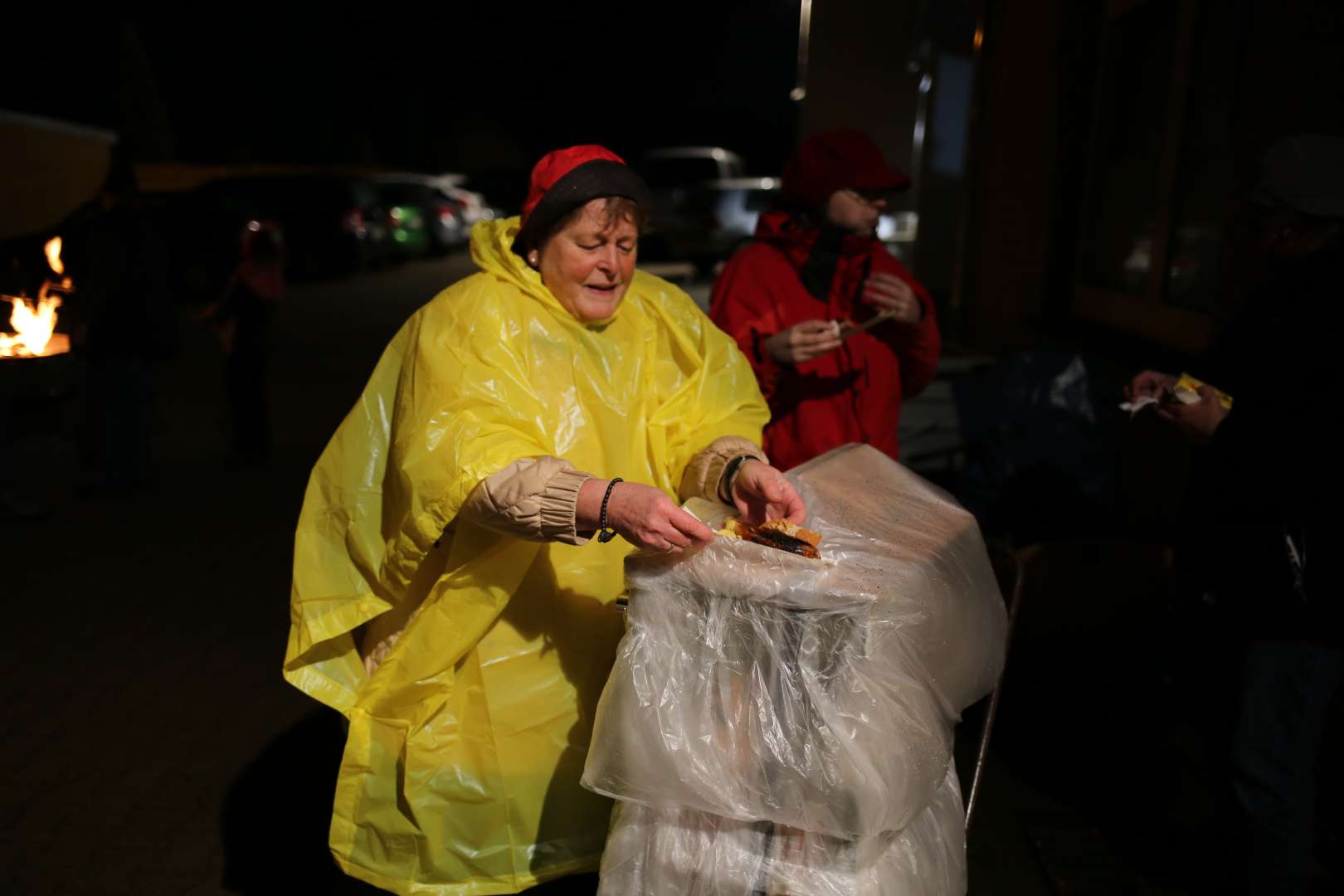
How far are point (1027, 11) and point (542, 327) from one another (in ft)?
21.6

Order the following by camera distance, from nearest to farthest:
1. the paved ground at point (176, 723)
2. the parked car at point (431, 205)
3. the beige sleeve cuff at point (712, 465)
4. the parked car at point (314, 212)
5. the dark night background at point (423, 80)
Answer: the beige sleeve cuff at point (712, 465) < the paved ground at point (176, 723) < the parked car at point (314, 212) < the parked car at point (431, 205) < the dark night background at point (423, 80)

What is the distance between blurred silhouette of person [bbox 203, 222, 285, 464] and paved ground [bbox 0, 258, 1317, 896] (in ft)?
1.48

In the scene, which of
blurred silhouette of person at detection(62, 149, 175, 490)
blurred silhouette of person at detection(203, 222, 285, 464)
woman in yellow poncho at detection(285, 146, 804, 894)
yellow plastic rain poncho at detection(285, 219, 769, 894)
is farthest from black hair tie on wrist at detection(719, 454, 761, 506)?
blurred silhouette of person at detection(203, 222, 285, 464)

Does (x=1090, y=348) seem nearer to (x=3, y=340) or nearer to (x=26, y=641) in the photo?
(x=26, y=641)

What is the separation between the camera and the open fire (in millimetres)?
6527

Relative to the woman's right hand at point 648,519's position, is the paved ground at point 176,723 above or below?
below

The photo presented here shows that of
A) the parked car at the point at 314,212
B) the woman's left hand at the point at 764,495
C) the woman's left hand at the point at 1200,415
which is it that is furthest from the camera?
the parked car at the point at 314,212

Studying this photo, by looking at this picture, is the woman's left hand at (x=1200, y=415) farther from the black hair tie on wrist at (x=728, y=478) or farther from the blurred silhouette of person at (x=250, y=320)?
the blurred silhouette of person at (x=250, y=320)

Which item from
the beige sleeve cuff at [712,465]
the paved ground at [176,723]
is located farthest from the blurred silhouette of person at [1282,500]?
the beige sleeve cuff at [712,465]

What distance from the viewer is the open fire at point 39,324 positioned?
Answer: 6.53 meters

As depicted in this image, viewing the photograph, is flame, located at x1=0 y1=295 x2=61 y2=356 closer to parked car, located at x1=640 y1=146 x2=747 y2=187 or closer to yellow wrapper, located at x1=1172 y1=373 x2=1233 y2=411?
yellow wrapper, located at x1=1172 y1=373 x2=1233 y2=411

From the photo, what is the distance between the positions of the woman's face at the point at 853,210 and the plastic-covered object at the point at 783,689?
1487 mm

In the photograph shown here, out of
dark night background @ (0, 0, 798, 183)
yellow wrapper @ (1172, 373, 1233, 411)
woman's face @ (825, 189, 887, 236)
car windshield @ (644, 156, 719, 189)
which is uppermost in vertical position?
dark night background @ (0, 0, 798, 183)

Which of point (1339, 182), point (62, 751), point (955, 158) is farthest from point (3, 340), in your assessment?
point (955, 158)
